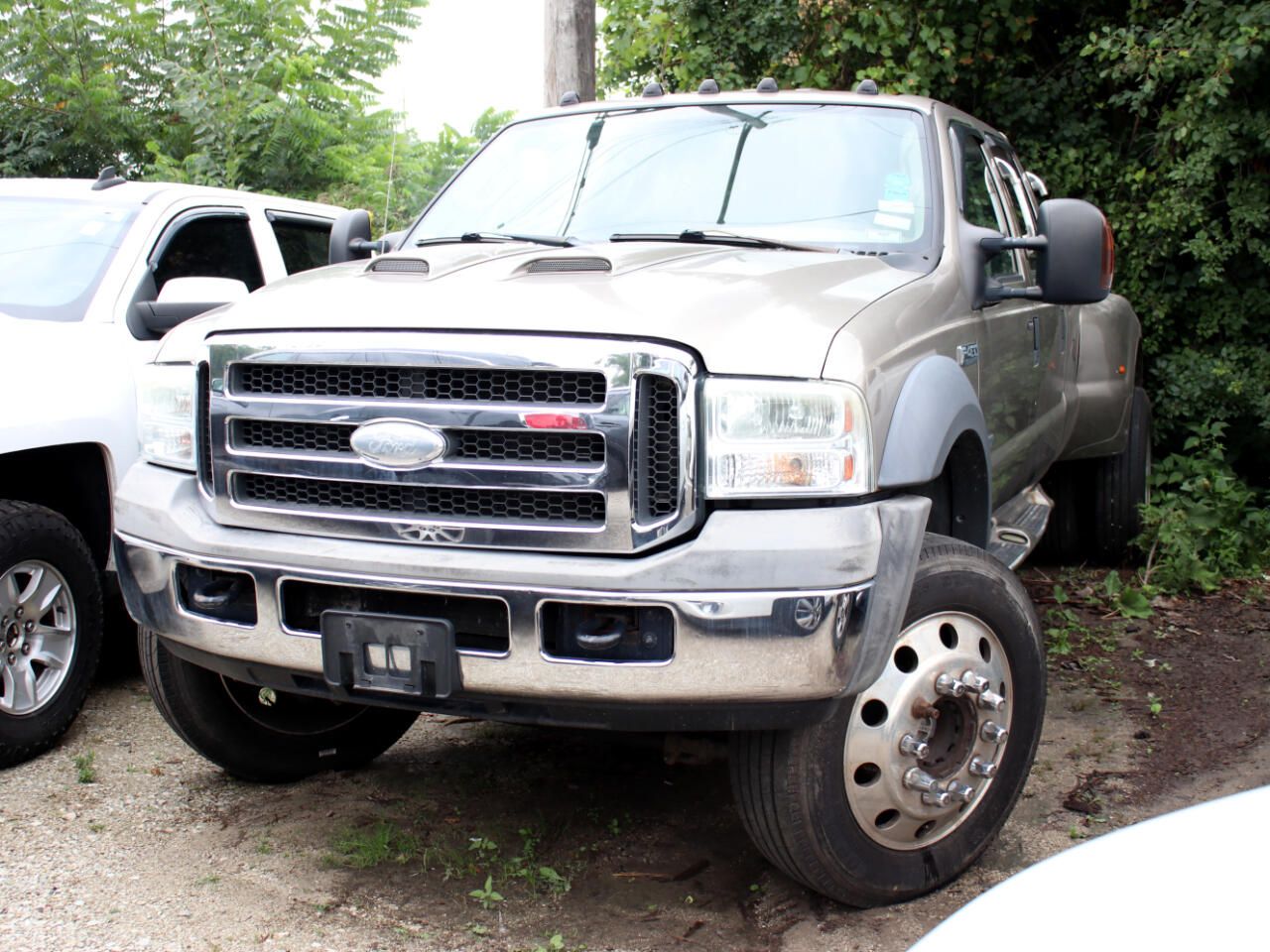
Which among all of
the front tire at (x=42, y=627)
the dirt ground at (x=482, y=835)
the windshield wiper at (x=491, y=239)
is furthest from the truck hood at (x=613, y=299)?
the dirt ground at (x=482, y=835)

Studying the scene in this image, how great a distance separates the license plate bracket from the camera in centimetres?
279

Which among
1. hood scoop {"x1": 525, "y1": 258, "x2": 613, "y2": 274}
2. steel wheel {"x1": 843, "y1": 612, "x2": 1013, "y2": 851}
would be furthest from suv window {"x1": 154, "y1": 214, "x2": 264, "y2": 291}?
steel wheel {"x1": 843, "y1": 612, "x2": 1013, "y2": 851}

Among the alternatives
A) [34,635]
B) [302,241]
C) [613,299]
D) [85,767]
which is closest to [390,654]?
[613,299]

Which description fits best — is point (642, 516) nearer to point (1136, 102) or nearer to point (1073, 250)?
point (1073, 250)

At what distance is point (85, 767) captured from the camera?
4.11 metres

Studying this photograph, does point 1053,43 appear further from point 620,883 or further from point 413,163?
point 620,883

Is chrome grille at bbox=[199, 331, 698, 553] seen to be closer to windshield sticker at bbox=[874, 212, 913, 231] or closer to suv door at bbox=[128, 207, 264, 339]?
windshield sticker at bbox=[874, 212, 913, 231]

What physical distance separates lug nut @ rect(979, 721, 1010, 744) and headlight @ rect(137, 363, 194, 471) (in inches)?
80.2

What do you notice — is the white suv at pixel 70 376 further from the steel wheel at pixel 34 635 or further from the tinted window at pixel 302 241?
the tinted window at pixel 302 241

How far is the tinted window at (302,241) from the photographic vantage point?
596 cm

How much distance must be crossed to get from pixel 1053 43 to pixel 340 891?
762 cm

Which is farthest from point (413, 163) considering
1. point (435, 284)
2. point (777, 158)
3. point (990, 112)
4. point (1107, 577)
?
point (435, 284)

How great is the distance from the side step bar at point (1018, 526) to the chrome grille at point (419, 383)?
184 centimetres

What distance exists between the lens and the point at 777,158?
4.07 m
